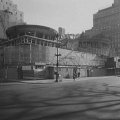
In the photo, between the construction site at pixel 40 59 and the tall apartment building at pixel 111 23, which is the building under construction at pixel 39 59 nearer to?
the construction site at pixel 40 59

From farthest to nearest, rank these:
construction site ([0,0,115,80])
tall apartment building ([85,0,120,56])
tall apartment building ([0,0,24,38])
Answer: tall apartment building ([85,0,120,56]), tall apartment building ([0,0,24,38]), construction site ([0,0,115,80])

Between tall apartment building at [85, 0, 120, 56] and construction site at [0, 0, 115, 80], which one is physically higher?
tall apartment building at [85, 0, 120, 56]

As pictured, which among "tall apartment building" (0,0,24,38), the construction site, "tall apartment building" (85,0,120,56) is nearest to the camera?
the construction site

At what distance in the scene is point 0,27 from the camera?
59.4 meters

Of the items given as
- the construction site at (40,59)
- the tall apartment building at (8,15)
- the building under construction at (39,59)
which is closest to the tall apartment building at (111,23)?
the construction site at (40,59)

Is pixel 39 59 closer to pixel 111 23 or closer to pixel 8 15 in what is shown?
pixel 8 15

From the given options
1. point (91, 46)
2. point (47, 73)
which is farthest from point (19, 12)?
point (47, 73)

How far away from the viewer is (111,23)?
101750 millimetres

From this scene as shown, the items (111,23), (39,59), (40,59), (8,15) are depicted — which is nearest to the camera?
(39,59)

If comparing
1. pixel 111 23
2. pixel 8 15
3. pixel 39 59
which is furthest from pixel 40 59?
pixel 111 23

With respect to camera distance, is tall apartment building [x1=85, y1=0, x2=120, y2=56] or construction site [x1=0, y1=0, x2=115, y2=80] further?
tall apartment building [x1=85, y1=0, x2=120, y2=56]

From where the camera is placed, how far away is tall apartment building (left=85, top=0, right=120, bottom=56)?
95.7m

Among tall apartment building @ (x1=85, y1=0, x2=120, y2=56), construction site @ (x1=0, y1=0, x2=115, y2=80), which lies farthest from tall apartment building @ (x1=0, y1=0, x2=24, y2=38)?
tall apartment building @ (x1=85, y1=0, x2=120, y2=56)

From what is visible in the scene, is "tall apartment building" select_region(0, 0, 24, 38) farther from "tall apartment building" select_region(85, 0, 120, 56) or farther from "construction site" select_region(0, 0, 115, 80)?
"tall apartment building" select_region(85, 0, 120, 56)
